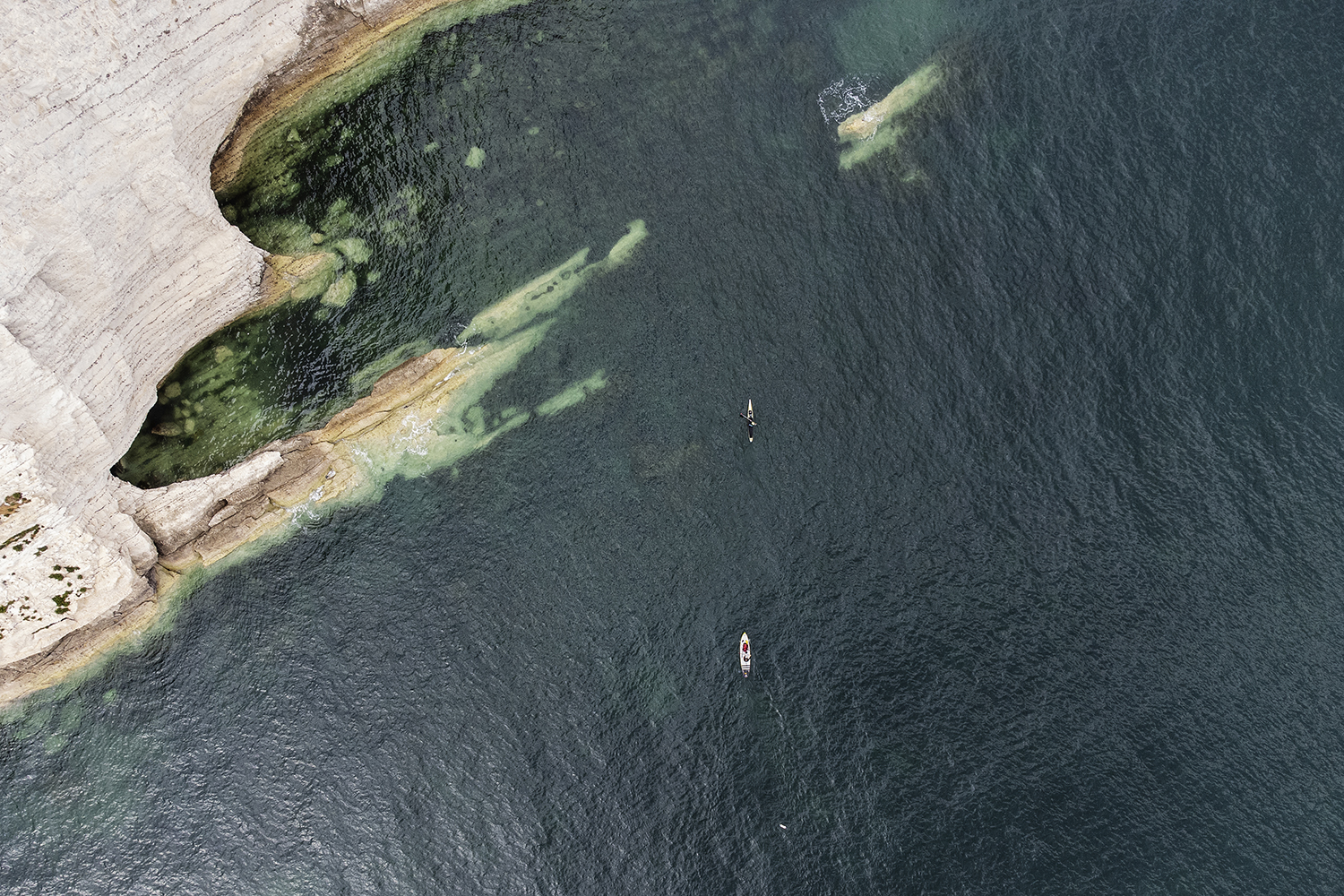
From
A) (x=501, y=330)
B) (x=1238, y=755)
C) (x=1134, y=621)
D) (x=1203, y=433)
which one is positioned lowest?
(x=1238, y=755)

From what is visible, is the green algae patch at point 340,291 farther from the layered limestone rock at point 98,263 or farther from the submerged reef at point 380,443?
the submerged reef at point 380,443

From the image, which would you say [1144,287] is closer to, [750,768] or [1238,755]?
[1238,755]

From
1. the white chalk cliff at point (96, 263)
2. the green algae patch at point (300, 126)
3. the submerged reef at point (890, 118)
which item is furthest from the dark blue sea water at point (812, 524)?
the white chalk cliff at point (96, 263)

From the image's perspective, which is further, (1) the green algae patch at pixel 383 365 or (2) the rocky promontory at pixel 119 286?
(1) the green algae patch at pixel 383 365

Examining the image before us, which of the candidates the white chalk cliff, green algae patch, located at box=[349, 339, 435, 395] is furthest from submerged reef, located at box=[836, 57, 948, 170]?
the white chalk cliff

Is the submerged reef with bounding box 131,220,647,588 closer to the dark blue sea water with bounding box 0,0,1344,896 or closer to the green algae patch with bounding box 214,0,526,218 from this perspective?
the dark blue sea water with bounding box 0,0,1344,896

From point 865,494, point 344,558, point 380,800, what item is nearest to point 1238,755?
point 865,494
